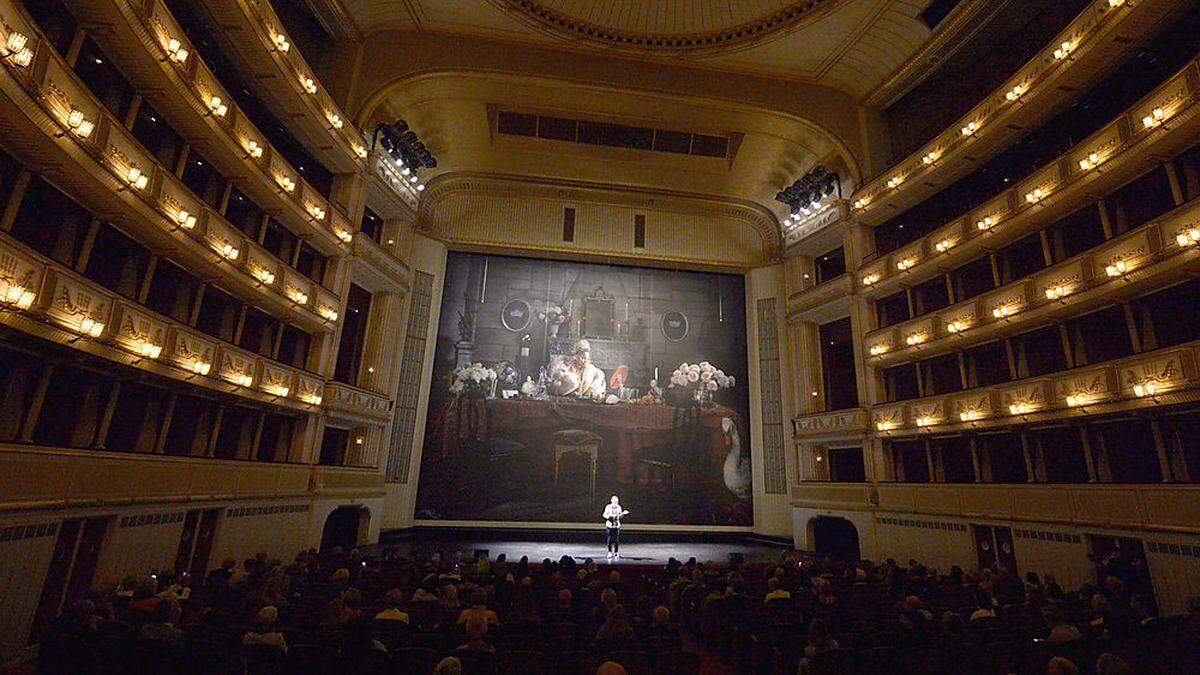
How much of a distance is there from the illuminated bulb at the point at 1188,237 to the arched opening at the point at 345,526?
20822 mm

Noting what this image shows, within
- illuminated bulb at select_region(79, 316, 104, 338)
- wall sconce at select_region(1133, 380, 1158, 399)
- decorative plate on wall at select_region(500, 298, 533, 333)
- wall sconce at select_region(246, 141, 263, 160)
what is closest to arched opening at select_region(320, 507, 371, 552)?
decorative plate on wall at select_region(500, 298, 533, 333)

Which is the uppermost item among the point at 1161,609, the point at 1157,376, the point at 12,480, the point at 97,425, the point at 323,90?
the point at 323,90

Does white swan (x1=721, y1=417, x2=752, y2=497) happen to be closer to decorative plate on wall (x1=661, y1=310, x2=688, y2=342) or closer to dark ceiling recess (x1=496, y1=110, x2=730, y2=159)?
decorative plate on wall (x1=661, y1=310, x2=688, y2=342)

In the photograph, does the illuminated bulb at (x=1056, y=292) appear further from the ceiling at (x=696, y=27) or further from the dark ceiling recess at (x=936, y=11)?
the ceiling at (x=696, y=27)

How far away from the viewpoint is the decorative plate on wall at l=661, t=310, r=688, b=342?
22.7 m

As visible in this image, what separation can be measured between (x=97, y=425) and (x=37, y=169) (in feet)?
15.5

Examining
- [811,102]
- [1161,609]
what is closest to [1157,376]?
[1161,609]

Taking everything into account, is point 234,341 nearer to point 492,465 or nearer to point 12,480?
point 12,480

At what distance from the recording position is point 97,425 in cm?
1053

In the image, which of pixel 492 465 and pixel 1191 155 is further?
pixel 492 465

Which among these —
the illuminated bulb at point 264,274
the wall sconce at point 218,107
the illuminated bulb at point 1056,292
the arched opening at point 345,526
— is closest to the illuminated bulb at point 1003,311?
A: the illuminated bulb at point 1056,292

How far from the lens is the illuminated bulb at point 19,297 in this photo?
7410 millimetres

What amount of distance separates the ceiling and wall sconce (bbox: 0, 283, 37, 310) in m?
12.4

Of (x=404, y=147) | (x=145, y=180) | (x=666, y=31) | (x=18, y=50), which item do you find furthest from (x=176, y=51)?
(x=666, y=31)
